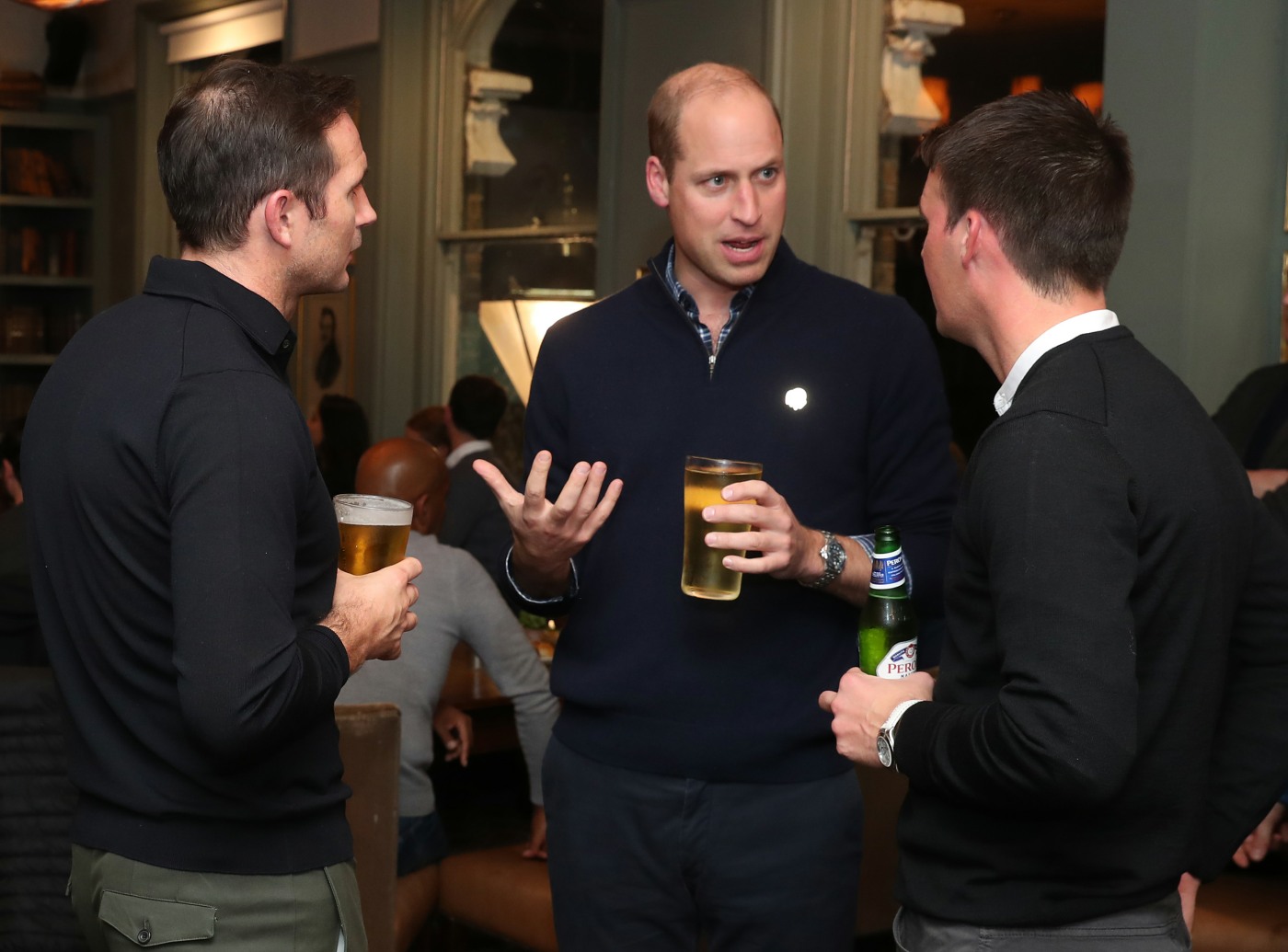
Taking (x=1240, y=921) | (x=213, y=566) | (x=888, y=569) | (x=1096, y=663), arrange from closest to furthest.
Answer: (x=1096, y=663) < (x=213, y=566) < (x=888, y=569) < (x=1240, y=921)

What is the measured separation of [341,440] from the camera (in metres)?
6.16

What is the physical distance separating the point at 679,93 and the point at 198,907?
1283mm

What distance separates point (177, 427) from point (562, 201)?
474cm

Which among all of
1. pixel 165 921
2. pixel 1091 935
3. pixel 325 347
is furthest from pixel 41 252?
pixel 1091 935

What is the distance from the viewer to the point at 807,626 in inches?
79.9

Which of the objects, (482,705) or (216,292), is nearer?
(216,292)

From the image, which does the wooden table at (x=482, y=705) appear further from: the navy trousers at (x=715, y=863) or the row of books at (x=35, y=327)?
the row of books at (x=35, y=327)

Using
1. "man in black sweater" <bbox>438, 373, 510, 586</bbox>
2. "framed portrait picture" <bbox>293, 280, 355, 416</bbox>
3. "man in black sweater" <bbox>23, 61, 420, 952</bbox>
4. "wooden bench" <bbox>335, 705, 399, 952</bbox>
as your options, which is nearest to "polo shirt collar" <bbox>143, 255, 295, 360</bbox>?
"man in black sweater" <bbox>23, 61, 420, 952</bbox>

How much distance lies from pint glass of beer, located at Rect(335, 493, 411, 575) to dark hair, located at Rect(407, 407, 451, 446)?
4149 millimetres

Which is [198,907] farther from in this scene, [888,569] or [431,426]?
[431,426]

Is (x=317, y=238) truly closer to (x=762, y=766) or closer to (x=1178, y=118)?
(x=762, y=766)

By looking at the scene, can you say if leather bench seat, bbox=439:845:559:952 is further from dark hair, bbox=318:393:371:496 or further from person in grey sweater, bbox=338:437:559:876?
dark hair, bbox=318:393:371:496

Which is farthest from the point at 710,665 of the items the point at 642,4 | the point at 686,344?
the point at 642,4

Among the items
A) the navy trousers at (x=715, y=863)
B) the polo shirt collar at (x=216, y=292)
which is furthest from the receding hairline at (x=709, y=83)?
the navy trousers at (x=715, y=863)
